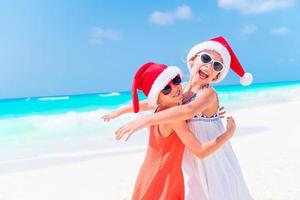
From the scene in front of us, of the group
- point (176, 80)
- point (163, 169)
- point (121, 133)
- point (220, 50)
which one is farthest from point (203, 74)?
point (121, 133)

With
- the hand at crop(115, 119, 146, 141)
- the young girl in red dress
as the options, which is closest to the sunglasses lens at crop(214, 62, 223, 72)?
the young girl in red dress

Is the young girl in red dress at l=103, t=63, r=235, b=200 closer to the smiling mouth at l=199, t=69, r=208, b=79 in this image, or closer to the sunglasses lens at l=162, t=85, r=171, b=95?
the sunglasses lens at l=162, t=85, r=171, b=95

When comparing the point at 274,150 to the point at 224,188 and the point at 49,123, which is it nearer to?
the point at 224,188

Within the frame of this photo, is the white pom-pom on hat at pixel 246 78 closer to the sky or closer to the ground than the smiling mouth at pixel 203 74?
closer to the ground

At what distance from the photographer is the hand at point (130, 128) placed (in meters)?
2.62

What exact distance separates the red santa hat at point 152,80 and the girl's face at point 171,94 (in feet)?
0.12

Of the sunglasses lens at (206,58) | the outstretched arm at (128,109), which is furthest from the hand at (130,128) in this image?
the sunglasses lens at (206,58)

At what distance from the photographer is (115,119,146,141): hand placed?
2.62 m

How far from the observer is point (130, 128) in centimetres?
A: 266

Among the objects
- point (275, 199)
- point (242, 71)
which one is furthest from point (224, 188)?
point (275, 199)

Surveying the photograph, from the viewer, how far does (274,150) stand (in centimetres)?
827

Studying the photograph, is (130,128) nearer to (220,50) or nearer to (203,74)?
(203,74)

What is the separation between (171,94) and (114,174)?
4415 millimetres

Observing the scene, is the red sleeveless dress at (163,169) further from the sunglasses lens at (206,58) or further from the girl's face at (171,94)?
the sunglasses lens at (206,58)
